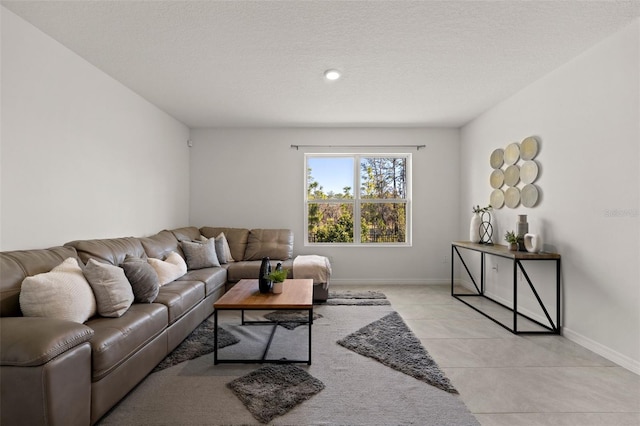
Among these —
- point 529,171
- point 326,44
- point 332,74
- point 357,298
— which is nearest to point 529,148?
point 529,171

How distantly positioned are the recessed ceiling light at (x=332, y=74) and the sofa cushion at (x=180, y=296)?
8.21ft

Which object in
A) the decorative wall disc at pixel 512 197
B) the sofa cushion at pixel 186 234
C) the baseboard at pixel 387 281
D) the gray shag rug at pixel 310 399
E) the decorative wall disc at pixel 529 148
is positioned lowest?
the gray shag rug at pixel 310 399

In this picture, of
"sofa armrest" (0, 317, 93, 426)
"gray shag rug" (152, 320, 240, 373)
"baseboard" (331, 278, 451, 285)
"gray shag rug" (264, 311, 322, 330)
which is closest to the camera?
"sofa armrest" (0, 317, 93, 426)

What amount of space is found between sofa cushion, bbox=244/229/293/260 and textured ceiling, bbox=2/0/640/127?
193 centimetres

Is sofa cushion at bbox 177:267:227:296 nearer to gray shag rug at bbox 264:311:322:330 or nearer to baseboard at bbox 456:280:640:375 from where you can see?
gray shag rug at bbox 264:311:322:330

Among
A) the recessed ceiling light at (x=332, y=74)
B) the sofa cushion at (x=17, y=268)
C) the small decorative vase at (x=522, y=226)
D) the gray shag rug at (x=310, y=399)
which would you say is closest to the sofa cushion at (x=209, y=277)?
the gray shag rug at (x=310, y=399)

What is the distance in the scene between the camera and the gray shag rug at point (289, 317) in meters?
3.25

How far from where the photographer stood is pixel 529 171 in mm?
3422

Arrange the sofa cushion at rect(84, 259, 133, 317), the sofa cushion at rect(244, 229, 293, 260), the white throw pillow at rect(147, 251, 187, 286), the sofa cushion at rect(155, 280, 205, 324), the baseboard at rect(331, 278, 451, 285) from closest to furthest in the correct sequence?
the sofa cushion at rect(84, 259, 133, 317) → the sofa cushion at rect(155, 280, 205, 324) → the white throw pillow at rect(147, 251, 187, 286) → the sofa cushion at rect(244, 229, 293, 260) → the baseboard at rect(331, 278, 451, 285)

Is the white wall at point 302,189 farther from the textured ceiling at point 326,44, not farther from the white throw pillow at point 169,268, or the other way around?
the white throw pillow at point 169,268

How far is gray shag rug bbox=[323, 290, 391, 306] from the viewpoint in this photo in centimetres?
400

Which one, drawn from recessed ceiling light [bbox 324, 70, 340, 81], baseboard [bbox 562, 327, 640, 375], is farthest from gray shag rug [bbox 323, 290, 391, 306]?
recessed ceiling light [bbox 324, 70, 340, 81]

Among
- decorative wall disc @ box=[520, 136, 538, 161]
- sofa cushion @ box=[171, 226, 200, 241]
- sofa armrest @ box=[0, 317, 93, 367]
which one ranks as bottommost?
sofa armrest @ box=[0, 317, 93, 367]

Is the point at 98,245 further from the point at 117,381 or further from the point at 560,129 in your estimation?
the point at 560,129
